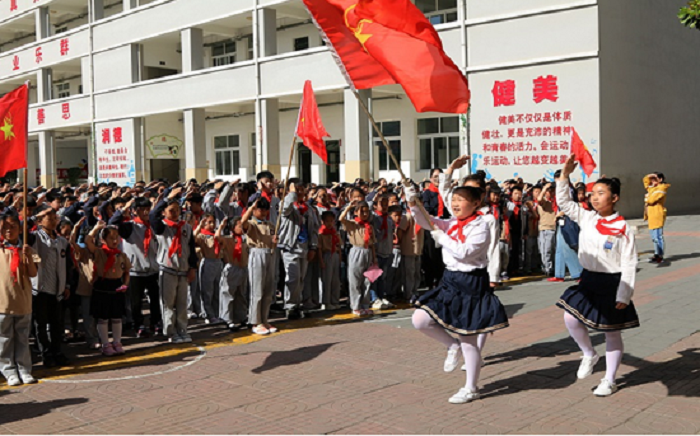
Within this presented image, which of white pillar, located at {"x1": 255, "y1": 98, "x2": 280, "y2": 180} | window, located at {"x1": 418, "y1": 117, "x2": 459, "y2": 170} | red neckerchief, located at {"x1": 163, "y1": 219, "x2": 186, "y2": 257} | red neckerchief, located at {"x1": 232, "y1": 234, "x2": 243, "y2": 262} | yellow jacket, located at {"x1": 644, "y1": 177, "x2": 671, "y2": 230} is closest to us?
red neckerchief, located at {"x1": 163, "y1": 219, "x2": 186, "y2": 257}

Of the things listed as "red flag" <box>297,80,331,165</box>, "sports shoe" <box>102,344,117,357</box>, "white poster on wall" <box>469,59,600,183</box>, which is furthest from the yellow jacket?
"sports shoe" <box>102,344,117,357</box>

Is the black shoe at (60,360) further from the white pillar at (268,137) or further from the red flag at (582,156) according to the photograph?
the white pillar at (268,137)

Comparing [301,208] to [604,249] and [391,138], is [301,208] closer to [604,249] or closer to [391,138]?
[604,249]

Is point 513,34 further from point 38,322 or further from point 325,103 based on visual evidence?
point 38,322

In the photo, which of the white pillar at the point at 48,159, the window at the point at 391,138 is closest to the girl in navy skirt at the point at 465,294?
the window at the point at 391,138

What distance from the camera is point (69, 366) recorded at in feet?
23.5

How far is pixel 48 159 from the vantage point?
3575cm

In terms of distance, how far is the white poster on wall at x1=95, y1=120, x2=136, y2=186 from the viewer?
30.2 meters

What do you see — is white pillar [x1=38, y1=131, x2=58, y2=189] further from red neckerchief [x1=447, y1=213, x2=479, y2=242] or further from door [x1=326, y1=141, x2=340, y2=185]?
red neckerchief [x1=447, y1=213, x2=479, y2=242]

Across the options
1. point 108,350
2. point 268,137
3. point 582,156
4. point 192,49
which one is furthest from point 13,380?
point 192,49

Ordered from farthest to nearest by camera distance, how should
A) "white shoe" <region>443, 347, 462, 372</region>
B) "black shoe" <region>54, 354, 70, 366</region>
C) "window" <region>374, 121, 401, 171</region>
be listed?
"window" <region>374, 121, 401, 171</region> → "black shoe" <region>54, 354, 70, 366</region> → "white shoe" <region>443, 347, 462, 372</region>

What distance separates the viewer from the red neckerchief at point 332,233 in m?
9.70

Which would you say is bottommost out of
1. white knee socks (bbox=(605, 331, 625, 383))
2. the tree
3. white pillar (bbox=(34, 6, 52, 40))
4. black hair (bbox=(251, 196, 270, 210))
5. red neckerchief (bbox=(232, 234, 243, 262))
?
white knee socks (bbox=(605, 331, 625, 383))

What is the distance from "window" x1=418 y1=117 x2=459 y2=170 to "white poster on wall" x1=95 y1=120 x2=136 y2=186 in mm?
12690
